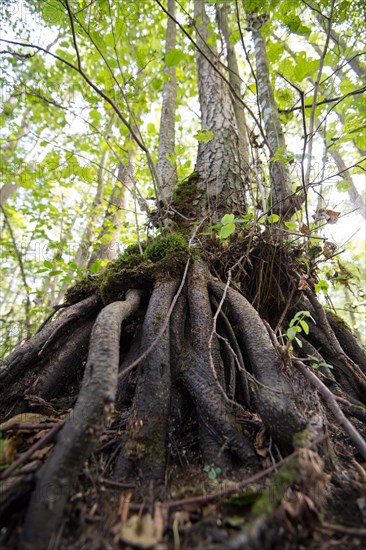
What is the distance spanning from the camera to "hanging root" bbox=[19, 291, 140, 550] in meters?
0.96

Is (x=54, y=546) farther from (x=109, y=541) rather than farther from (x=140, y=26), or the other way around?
(x=140, y=26)

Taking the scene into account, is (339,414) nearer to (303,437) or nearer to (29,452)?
(303,437)

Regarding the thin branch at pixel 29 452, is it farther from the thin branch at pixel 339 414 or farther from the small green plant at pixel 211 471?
the thin branch at pixel 339 414

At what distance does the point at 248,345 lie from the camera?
1852 mm

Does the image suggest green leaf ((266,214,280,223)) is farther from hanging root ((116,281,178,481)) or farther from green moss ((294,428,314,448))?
green moss ((294,428,314,448))

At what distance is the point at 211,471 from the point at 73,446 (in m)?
0.72

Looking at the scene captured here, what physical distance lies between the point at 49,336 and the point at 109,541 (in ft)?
5.21

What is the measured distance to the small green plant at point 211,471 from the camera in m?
1.34

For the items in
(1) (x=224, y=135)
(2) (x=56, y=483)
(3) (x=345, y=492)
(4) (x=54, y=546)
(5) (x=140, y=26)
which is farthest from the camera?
(5) (x=140, y=26)

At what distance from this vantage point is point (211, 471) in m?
1.38

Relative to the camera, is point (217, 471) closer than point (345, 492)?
No

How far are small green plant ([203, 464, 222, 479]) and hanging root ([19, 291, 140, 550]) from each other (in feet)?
2.03

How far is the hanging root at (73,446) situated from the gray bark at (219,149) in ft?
6.84

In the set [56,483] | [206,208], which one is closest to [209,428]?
[56,483]
